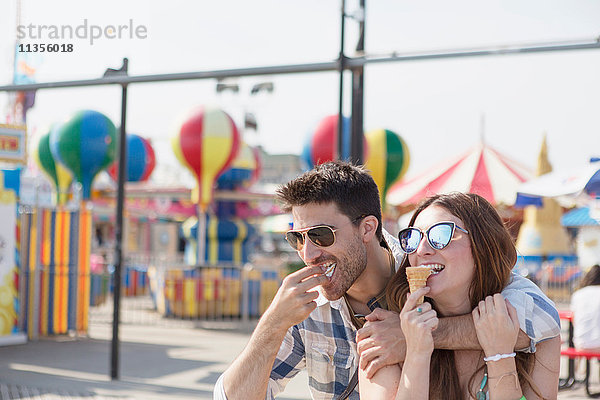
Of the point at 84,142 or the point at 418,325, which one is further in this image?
the point at 84,142

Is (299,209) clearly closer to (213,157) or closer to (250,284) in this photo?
(250,284)

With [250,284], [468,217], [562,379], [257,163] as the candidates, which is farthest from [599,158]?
[257,163]

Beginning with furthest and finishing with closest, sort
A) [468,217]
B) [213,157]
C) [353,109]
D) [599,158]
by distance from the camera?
[213,157] < [599,158] < [353,109] < [468,217]

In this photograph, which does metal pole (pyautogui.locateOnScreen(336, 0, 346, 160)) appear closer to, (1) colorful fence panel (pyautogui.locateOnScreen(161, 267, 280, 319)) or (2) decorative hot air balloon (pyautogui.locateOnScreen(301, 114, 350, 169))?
(1) colorful fence panel (pyautogui.locateOnScreen(161, 267, 280, 319))

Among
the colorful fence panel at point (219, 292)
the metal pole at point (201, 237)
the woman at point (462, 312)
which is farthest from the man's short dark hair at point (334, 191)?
the metal pole at point (201, 237)

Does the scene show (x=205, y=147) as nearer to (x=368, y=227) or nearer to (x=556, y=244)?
(x=368, y=227)

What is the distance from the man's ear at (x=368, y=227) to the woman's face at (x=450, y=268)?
268mm

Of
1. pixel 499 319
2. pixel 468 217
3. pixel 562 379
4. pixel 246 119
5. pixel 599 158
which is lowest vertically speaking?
pixel 562 379

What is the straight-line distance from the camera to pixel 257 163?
19219 mm

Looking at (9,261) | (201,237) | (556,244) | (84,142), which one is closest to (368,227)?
(9,261)

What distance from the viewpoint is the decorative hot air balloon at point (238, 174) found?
16016 mm

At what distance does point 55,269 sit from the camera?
34.2 ft

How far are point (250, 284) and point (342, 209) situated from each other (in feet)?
34.6

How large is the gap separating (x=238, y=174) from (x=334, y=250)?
14.2 m
